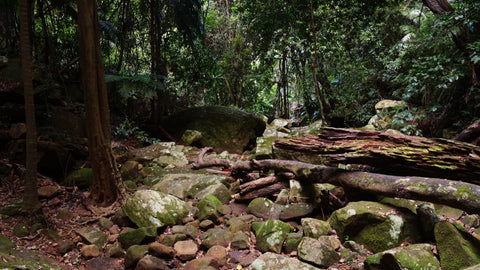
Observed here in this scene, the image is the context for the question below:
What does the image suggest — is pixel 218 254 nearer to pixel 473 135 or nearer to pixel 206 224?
pixel 206 224

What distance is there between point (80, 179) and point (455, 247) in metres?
5.37

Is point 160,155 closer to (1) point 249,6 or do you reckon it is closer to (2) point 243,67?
(1) point 249,6

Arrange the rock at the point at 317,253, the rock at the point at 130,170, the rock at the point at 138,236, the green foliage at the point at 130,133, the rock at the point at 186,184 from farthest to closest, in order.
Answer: the green foliage at the point at 130,133 < the rock at the point at 130,170 < the rock at the point at 186,184 < the rock at the point at 138,236 < the rock at the point at 317,253

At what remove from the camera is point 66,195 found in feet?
14.0

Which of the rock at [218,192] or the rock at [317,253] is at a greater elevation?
the rock at [218,192]

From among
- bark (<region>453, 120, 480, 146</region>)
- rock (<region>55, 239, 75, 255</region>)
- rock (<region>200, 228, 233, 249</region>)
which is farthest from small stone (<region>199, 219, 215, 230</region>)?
bark (<region>453, 120, 480, 146</region>)

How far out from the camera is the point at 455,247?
2295 millimetres

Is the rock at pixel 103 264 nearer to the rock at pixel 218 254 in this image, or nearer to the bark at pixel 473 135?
the rock at pixel 218 254

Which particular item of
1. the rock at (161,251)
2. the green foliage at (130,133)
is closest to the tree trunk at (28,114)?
the rock at (161,251)

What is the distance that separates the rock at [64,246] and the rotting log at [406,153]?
3.30 metres

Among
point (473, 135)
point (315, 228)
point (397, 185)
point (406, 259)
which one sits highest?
point (473, 135)

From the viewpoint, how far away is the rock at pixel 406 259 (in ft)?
7.20

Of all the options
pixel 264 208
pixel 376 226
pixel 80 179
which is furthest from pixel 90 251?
pixel 376 226

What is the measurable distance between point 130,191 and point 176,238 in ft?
5.82
